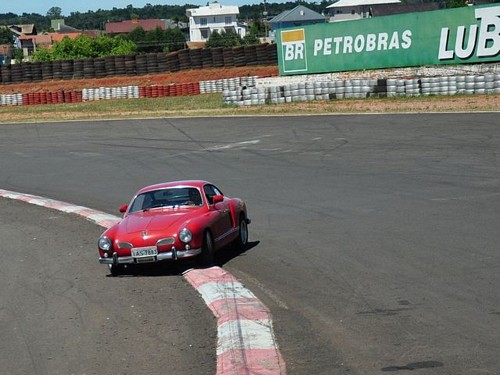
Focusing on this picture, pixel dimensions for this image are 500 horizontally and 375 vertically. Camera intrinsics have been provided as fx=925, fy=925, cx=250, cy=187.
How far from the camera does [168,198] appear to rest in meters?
13.1

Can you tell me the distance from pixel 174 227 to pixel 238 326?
357cm

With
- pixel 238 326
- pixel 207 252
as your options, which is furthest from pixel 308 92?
pixel 238 326

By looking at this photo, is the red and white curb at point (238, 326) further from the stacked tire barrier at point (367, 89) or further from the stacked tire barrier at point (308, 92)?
the stacked tire barrier at point (308, 92)

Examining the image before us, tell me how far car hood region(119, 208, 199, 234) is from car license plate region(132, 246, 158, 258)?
1.07 feet

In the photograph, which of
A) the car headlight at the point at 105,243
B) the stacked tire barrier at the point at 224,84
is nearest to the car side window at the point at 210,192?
the car headlight at the point at 105,243

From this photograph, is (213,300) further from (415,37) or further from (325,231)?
(415,37)

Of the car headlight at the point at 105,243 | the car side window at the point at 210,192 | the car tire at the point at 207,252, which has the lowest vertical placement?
the car tire at the point at 207,252

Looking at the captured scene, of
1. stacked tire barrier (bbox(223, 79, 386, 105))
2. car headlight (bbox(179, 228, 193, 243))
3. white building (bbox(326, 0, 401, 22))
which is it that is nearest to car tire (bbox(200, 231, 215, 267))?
car headlight (bbox(179, 228, 193, 243))

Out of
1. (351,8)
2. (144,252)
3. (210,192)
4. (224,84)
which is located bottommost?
(224,84)

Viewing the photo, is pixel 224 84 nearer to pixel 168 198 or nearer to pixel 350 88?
pixel 350 88

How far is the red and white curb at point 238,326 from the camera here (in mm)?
7238

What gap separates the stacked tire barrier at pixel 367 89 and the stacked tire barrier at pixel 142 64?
20764 millimetres

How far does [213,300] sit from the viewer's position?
32.1 ft

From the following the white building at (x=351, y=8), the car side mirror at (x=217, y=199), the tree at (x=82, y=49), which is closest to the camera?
the car side mirror at (x=217, y=199)
